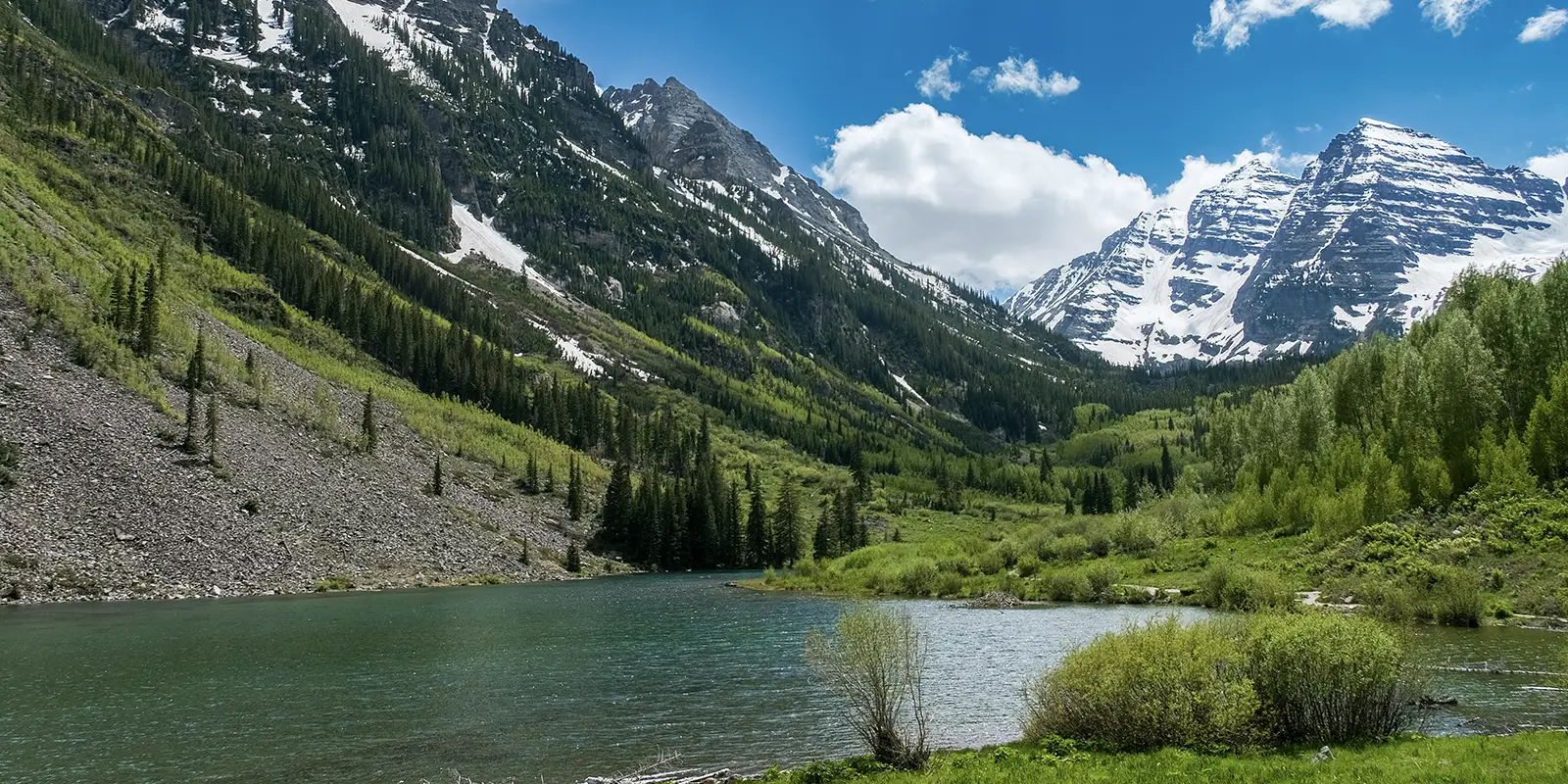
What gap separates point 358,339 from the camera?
167 meters

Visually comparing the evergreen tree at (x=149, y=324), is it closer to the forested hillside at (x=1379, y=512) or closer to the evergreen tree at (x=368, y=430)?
the evergreen tree at (x=368, y=430)

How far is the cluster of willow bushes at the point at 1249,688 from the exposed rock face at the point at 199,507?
78370mm

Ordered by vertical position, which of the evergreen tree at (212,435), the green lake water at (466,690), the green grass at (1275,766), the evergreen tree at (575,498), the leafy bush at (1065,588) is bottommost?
the green lake water at (466,690)

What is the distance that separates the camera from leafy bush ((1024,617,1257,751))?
2402 cm

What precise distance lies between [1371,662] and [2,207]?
138 m

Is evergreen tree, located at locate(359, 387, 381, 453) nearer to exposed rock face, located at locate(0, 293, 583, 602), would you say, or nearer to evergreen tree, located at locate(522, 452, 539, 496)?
exposed rock face, located at locate(0, 293, 583, 602)

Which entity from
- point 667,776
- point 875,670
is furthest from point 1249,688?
point 667,776

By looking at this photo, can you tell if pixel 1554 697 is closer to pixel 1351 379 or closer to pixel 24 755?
pixel 24 755

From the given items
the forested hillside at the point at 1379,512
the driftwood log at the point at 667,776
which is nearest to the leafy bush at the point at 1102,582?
the forested hillside at the point at 1379,512

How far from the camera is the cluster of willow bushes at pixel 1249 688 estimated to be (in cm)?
→ 2394

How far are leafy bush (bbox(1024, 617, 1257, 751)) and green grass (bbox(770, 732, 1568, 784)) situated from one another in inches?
46.7

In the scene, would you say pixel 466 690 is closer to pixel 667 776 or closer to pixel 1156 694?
pixel 667 776

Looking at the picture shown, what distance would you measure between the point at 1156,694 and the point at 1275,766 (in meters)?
3.85

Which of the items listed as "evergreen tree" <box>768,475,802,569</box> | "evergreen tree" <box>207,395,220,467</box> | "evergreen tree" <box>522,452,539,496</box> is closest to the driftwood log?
"evergreen tree" <box>207,395,220,467</box>
